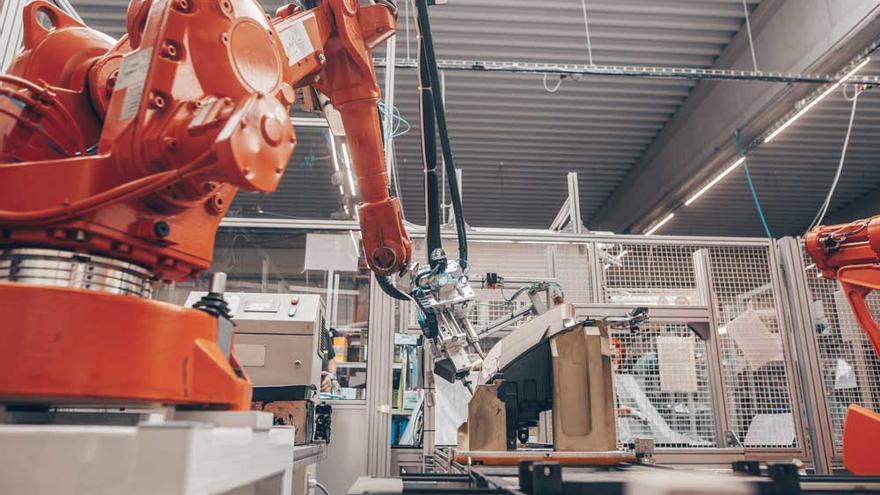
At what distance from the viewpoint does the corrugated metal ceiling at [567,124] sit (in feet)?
16.9

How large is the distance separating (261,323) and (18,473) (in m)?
1.58

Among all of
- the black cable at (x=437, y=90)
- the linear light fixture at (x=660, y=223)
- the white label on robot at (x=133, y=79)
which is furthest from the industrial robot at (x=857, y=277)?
the linear light fixture at (x=660, y=223)

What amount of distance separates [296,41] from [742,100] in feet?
18.2

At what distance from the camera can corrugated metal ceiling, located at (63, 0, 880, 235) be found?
5.16 m

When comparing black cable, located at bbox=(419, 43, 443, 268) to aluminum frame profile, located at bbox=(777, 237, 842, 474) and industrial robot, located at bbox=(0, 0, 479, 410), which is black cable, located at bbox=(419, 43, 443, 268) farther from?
aluminum frame profile, located at bbox=(777, 237, 842, 474)

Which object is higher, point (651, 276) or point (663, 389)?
point (651, 276)

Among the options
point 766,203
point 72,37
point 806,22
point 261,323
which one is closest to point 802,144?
point 766,203

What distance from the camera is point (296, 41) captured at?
1.24 meters

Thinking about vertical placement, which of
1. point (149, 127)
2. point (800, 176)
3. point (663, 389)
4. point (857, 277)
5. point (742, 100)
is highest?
point (800, 176)

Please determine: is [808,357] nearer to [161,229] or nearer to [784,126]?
[161,229]

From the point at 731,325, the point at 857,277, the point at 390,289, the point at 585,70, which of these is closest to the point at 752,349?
the point at 731,325

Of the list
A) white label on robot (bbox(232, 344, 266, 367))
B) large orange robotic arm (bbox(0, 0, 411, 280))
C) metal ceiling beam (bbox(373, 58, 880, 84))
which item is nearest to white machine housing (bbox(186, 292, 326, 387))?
white label on robot (bbox(232, 344, 266, 367))

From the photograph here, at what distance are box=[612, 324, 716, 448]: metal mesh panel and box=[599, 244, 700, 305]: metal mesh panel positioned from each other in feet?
0.68

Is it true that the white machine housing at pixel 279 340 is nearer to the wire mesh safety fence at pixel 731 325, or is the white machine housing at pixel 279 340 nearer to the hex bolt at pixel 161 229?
the hex bolt at pixel 161 229
